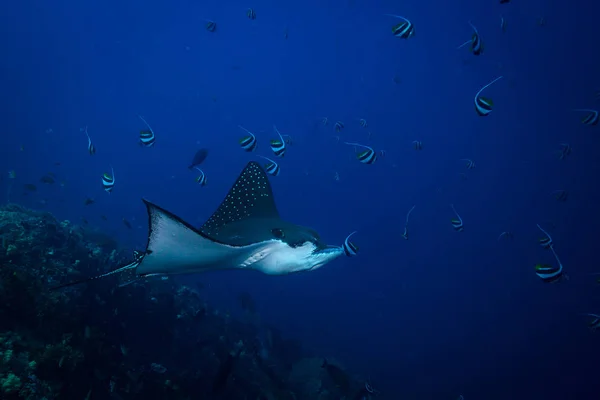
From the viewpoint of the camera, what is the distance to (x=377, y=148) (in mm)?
63375

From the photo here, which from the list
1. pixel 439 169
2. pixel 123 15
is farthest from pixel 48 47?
pixel 439 169

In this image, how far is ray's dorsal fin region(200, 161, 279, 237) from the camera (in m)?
4.62

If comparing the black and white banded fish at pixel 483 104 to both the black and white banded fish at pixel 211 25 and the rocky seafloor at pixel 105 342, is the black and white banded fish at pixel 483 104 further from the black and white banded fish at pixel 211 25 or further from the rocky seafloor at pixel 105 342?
the black and white banded fish at pixel 211 25

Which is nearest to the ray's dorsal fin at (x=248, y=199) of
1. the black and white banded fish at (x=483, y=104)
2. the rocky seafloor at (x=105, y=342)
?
the rocky seafloor at (x=105, y=342)

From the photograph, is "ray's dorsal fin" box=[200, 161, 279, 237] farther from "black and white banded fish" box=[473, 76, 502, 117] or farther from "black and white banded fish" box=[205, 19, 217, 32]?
"black and white banded fish" box=[205, 19, 217, 32]

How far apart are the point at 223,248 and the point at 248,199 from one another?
2.00m

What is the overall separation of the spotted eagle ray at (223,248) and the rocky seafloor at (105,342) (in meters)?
1.54

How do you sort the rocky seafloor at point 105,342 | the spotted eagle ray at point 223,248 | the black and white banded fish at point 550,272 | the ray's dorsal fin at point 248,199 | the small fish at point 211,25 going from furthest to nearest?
the small fish at point 211,25 → the black and white banded fish at point 550,272 → the ray's dorsal fin at point 248,199 → the rocky seafloor at point 105,342 → the spotted eagle ray at point 223,248

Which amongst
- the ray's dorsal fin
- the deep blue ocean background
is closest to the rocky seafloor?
the ray's dorsal fin

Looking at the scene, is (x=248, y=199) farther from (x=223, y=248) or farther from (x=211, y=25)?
(x=211, y=25)

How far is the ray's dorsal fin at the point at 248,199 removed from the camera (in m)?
4.62

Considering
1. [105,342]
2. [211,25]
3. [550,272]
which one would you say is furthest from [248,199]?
[211,25]

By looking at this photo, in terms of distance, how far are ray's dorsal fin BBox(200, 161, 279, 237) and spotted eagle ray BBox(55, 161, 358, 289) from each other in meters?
0.02

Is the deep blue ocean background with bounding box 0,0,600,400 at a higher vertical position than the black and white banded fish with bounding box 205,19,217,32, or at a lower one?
lower
